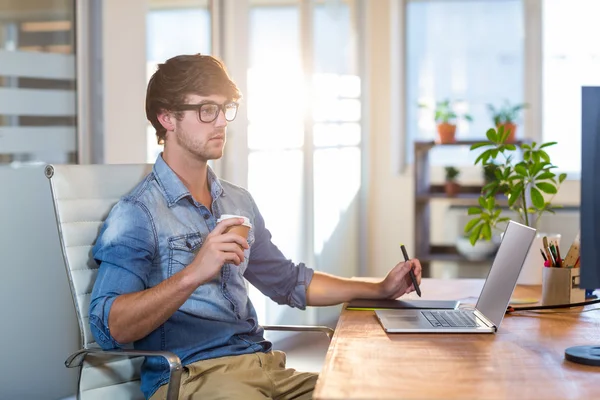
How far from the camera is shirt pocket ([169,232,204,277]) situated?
211 centimetres

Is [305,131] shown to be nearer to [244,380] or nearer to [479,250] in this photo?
[479,250]

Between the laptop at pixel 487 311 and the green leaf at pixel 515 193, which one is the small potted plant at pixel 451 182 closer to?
the green leaf at pixel 515 193

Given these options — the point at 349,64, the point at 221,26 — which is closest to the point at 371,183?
the point at 349,64

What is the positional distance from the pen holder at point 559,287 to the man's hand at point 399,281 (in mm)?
322

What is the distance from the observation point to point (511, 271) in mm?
2008

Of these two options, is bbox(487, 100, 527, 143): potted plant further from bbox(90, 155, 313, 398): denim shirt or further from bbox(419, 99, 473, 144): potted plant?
bbox(90, 155, 313, 398): denim shirt

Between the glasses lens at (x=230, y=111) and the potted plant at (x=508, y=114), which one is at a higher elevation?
the potted plant at (x=508, y=114)

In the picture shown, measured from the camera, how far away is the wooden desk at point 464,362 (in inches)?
57.9

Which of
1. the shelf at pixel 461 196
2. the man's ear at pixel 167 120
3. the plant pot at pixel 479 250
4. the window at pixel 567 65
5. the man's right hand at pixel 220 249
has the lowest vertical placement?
the plant pot at pixel 479 250

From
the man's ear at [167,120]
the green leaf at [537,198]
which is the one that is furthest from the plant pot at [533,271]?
the man's ear at [167,120]

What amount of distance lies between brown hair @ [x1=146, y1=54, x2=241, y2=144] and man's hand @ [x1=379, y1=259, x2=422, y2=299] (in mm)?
603

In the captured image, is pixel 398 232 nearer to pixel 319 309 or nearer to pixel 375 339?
pixel 319 309

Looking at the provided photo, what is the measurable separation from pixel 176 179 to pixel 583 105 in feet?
3.15

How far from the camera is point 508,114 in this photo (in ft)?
19.4
